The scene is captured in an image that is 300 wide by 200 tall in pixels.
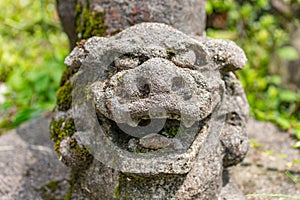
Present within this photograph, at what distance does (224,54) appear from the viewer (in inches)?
58.6

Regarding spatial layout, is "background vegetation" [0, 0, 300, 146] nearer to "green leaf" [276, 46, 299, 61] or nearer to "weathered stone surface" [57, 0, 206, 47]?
"green leaf" [276, 46, 299, 61]

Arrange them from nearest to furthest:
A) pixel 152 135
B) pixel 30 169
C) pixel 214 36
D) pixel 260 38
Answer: pixel 152 135, pixel 30 169, pixel 214 36, pixel 260 38

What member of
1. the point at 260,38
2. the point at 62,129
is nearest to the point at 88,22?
the point at 62,129

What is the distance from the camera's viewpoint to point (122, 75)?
1345 millimetres

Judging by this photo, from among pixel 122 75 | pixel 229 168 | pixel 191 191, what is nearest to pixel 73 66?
pixel 122 75

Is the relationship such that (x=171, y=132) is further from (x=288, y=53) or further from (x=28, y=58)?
(x=28, y=58)

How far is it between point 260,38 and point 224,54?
262cm

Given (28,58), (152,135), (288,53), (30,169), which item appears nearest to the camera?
(152,135)

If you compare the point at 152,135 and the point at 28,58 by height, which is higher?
the point at 152,135

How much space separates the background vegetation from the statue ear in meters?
0.97

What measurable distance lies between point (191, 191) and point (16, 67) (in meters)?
2.93

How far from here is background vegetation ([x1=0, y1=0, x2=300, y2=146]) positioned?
10.8 feet

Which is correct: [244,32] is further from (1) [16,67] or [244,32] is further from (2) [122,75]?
(2) [122,75]

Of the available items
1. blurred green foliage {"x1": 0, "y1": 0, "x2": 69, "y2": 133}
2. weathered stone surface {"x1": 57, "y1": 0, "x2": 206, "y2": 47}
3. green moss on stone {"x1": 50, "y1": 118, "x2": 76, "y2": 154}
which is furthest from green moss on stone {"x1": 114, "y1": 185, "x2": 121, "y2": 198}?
blurred green foliage {"x1": 0, "y1": 0, "x2": 69, "y2": 133}
